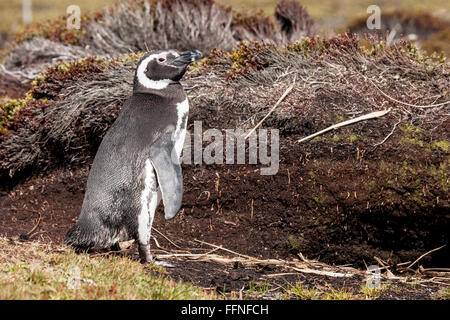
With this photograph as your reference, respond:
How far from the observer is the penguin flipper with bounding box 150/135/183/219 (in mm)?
5645

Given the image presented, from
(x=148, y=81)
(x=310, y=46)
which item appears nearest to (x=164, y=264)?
(x=148, y=81)

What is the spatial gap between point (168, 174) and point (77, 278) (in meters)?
1.38

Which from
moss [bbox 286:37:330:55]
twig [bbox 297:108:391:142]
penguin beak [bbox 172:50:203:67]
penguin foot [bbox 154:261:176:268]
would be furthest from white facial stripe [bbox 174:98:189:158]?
moss [bbox 286:37:330:55]

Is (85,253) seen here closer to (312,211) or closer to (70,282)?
(70,282)

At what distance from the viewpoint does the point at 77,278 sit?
4.73m

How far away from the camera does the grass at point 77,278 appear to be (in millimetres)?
4262

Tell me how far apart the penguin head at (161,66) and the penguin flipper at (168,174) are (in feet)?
2.31

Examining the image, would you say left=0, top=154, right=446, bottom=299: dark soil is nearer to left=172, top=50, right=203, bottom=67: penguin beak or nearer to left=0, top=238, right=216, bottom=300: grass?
left=0, top=238, right=216, bottom=300: grass

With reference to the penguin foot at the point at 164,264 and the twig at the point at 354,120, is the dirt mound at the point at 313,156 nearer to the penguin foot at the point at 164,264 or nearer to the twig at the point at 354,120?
the twig at the point at 354,120

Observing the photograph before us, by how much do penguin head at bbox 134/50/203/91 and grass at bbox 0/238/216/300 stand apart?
5.59ft

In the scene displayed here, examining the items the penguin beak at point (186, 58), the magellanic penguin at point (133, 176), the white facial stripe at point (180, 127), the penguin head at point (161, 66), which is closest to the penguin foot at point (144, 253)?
the magellanic penguin at point (133, 176)

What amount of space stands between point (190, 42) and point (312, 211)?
15.9ft

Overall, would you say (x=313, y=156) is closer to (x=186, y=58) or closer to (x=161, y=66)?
(x=186, y=58)

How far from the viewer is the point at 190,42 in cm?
1068
